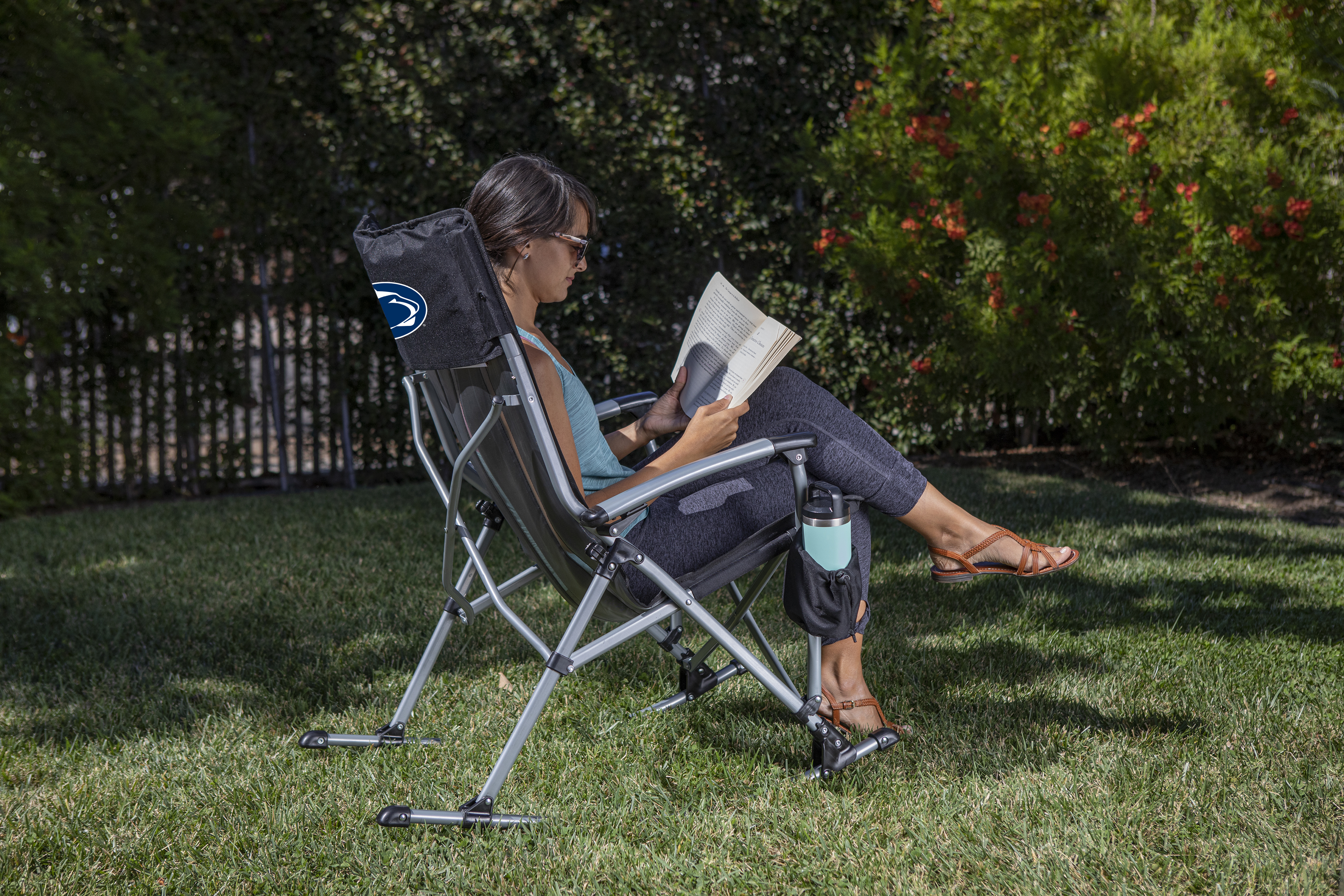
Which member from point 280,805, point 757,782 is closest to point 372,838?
point 280,805

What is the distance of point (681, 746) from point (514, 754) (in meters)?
0.57

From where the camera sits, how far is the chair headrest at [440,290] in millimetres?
1977

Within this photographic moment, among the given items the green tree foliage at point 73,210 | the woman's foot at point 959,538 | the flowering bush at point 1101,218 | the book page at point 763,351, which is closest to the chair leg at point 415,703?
the book page at point 763,351

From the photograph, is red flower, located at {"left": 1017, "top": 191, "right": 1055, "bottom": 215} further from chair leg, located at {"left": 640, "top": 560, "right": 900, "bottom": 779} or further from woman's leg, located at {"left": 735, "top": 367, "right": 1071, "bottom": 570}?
chair leg, located at {"left": 640, "top": 560, "right": 900, "bottom": 779}

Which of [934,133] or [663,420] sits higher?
[934,133]

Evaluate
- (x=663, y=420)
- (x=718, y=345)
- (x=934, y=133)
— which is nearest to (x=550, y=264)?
(x=718, y=345)

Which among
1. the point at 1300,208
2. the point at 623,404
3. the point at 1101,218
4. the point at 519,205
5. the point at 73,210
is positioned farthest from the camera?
the point at 1101,218

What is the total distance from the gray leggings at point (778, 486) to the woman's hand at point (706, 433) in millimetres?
141

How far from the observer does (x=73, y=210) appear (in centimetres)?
555

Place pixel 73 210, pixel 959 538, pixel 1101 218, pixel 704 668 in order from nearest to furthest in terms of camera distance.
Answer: pixel 959 538 < pixel 704 668 < pixel 73 210 < pixel 1101 218

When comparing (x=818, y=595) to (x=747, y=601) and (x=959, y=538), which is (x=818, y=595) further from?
(x=959, y=538)

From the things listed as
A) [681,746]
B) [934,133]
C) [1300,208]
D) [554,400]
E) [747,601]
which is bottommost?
[681,746]

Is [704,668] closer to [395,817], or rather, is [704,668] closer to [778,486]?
[778,486]

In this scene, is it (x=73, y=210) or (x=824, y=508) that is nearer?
(x=824, y=508)
